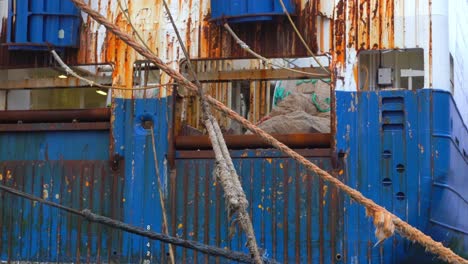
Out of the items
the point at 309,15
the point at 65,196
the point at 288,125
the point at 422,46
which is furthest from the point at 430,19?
the point at 65,196

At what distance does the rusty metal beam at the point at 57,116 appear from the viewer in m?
9.95

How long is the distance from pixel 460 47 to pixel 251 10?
3.00m

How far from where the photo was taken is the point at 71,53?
10.1 metres

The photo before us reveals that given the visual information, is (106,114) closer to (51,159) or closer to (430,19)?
(51,159)

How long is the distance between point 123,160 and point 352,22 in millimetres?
2913

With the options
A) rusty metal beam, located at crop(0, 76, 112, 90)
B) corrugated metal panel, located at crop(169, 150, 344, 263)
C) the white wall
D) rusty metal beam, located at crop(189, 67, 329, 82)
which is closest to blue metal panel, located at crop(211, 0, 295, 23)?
rusty metal beam, located at crop(189, 67, 329, 82)

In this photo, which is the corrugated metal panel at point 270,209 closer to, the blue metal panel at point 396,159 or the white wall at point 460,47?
the blue metal panel at point 396,159

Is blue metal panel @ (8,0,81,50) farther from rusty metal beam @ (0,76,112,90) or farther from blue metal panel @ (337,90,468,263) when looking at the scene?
blue metal panel @ (337,90,468,263)

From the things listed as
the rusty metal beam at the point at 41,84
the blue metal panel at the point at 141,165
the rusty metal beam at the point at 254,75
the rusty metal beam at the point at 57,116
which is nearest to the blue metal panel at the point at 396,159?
the rusty metal beam at the point at 254,75

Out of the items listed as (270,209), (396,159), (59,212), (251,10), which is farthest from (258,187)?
(59,212)

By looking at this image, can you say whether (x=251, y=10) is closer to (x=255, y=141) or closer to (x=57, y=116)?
(x=255, y=141)

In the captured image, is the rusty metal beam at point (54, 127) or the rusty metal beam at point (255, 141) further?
the rusty metal beam at point (54, 127)

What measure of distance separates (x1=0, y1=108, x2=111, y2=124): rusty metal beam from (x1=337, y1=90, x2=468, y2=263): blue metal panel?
9.02 ft

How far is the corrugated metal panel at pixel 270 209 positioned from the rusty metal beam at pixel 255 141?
11 cm
